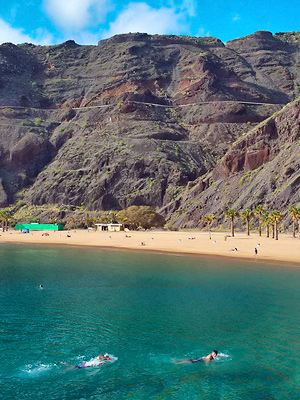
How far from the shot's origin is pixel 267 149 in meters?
115

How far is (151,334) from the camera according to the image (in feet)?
75.4

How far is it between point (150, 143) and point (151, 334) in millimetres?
136525

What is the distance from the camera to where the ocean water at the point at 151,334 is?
17016 millimetres

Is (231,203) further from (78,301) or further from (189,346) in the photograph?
(189,346)

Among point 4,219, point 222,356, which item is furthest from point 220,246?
point 4,219

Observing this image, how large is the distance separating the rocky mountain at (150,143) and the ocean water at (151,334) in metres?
66.8

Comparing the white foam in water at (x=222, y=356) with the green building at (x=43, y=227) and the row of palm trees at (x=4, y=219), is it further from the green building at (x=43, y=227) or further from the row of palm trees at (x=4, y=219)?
the row of palm trees at (x=4, y=219)

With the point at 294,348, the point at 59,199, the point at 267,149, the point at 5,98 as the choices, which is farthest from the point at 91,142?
the point at 294,348

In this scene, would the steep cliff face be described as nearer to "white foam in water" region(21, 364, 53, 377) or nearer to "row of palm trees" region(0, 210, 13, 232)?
"row of palm trees" region(0, 210, 13, 232)

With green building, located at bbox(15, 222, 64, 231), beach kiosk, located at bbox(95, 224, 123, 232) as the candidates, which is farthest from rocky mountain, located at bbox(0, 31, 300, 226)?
green building, located at bbox(15, 222, 64, 231)

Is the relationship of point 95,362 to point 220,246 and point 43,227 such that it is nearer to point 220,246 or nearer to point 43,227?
point 220,246

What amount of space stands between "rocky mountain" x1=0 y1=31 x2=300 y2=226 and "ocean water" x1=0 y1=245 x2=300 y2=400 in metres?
66.8

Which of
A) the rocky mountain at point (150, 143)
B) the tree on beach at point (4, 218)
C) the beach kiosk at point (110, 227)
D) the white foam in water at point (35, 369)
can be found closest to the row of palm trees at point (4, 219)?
the tree on beach at point (4, 218)

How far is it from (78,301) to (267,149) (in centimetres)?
9527
